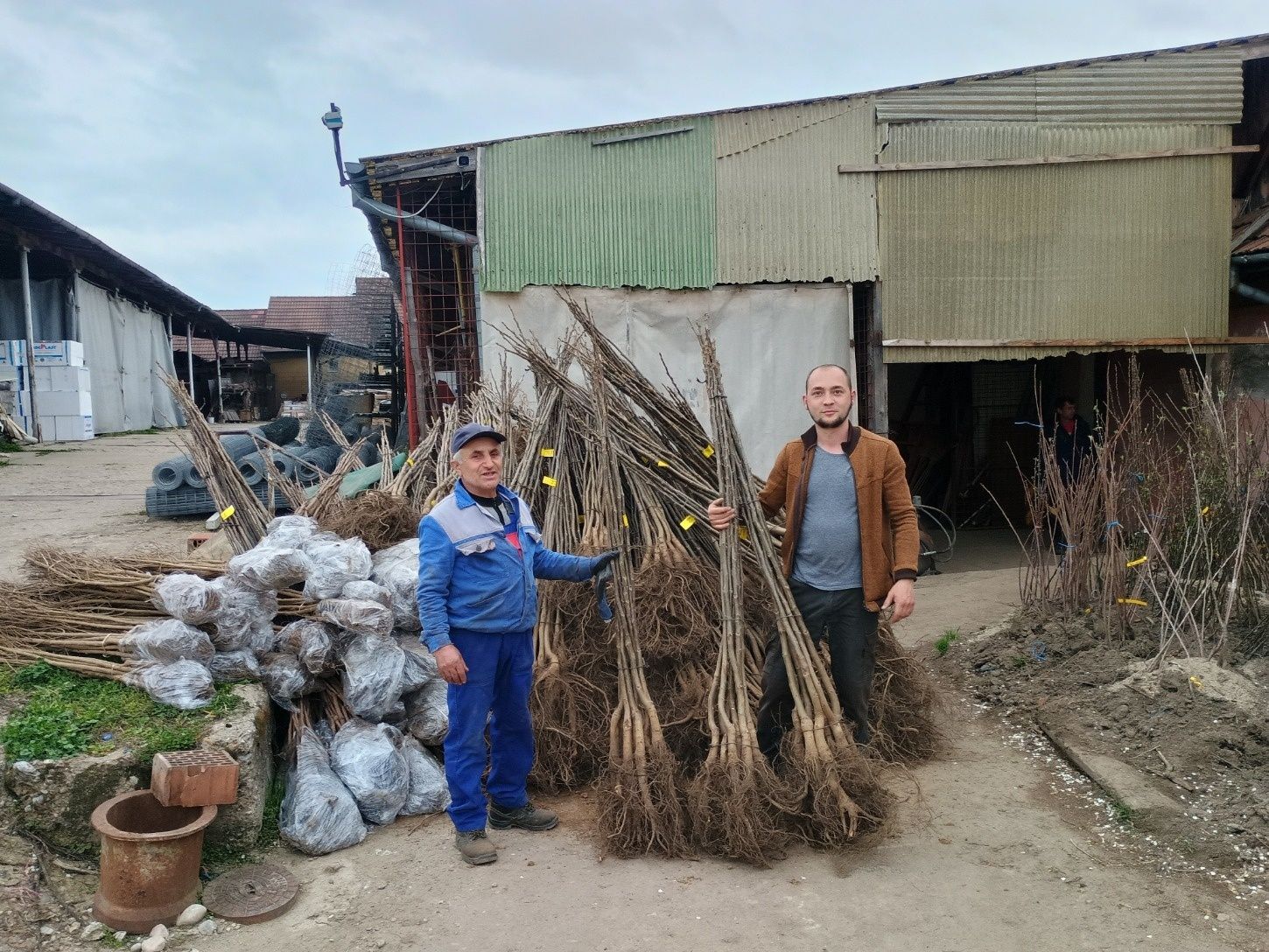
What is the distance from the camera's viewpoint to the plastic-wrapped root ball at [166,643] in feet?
12.9

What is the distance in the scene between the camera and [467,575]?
3436 mm

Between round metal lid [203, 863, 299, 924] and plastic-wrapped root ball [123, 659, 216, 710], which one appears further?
plastic-wrapped root ball [123, 659, 216, 710]

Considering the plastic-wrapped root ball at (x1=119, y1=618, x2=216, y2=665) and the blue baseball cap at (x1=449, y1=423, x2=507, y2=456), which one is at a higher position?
the blue baseball cap at (x1=449, y1=423, x2=507, y2=456)

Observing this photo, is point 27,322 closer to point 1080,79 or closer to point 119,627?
→ point 119,627

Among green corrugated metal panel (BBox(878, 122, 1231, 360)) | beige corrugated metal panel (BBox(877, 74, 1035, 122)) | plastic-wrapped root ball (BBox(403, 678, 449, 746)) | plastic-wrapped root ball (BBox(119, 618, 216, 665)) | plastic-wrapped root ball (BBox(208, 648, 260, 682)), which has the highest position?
beige corrugated metal panel (BBox(877, 74, 1035, 122))

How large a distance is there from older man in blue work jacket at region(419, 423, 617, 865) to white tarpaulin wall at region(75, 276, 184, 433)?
679 inches

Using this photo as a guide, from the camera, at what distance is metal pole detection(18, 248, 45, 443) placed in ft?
50.1

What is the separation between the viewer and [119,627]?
4.21m

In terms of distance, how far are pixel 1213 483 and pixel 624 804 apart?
3451 mm

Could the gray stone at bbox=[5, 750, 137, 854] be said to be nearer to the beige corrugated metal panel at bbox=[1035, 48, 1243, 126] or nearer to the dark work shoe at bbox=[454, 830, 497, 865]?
the dark work shoe at bbox=[454, 830, 497, 865]

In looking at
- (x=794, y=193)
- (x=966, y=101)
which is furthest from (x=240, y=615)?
Result: (x=966, y=101)

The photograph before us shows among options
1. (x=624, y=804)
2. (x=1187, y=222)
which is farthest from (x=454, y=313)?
(x=624, y=804)

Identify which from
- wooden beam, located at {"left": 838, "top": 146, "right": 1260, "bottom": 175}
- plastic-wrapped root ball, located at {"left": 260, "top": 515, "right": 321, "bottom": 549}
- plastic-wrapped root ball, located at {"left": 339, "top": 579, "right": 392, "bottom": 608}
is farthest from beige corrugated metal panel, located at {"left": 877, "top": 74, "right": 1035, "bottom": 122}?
plastic-wrapped root ball, located at {"left": 339, "top": 579, "right": 392, "bottom": 608}

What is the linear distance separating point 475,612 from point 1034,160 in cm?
727
